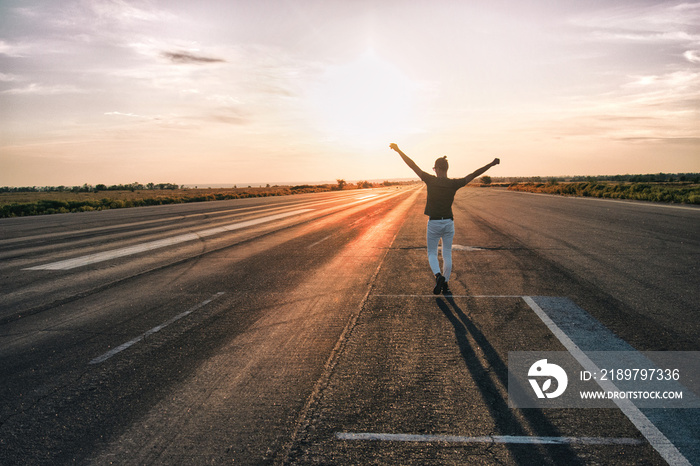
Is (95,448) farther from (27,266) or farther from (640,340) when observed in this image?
(27,266)

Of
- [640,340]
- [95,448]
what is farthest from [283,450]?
[640,340]

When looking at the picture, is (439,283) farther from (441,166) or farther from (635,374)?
(635,374)

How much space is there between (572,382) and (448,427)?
148 cm

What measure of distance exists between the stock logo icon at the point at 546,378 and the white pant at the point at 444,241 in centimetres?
259

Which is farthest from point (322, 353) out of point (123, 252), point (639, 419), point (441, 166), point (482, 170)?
point (123, 252)

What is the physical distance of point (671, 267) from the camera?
8.43 meters

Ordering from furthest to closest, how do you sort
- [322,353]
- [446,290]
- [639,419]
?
[446,290]
[322,353]
[639,419]

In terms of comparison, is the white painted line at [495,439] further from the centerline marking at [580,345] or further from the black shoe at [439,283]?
the black shoe at [439,283]

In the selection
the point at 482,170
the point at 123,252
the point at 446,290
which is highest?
the point at 482,170

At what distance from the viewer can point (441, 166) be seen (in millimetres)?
6363

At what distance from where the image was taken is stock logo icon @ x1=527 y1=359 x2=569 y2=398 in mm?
3457

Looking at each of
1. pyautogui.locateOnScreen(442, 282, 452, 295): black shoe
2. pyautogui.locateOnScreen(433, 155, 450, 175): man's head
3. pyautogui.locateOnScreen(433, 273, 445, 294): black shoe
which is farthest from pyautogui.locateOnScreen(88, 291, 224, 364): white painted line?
pyautogui.locateOnScreen(433, 155, 450, 175): man's head

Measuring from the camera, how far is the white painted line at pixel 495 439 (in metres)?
2.74

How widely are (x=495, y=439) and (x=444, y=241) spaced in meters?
4.07
